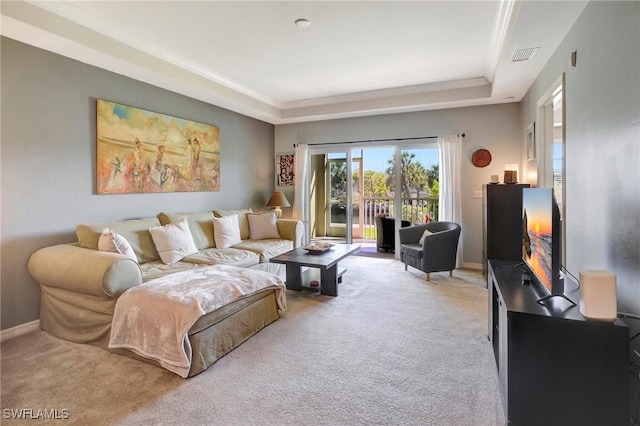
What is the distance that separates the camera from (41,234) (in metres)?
3.00

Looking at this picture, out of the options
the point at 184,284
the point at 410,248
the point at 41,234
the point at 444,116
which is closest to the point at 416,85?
the point at 444,116

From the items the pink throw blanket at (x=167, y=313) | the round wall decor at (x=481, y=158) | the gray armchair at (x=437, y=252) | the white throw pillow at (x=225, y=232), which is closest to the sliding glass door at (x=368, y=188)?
the round wall decor at (x=481, y=158)

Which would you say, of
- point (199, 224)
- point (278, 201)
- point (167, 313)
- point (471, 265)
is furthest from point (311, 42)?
point (471, 265)

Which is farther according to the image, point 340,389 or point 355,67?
point 355,67

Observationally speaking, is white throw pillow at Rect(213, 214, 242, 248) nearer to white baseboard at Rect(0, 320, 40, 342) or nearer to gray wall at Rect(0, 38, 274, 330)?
gray wall at Rect(0, 38, 274, 330)

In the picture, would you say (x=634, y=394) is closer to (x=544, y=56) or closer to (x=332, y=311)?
(x=332, y=311)

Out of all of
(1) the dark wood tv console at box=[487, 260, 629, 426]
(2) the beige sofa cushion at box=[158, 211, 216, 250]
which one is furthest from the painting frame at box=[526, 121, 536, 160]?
(2) the beige sofa cushion at box=[158, 211, 216, 250]

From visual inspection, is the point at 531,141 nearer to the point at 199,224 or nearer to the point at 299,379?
the point at 299,379

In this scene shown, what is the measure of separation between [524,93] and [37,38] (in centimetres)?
532

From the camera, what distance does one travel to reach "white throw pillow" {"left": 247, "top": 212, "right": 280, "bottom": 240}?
16.2 ft

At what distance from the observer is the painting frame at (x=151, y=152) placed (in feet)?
11.5

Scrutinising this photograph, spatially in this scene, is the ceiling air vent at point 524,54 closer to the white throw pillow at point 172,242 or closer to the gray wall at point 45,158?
the white throw pillow at point 172,242

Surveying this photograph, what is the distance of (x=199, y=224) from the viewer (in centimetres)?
430

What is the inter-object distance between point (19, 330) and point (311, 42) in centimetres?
→ 376
